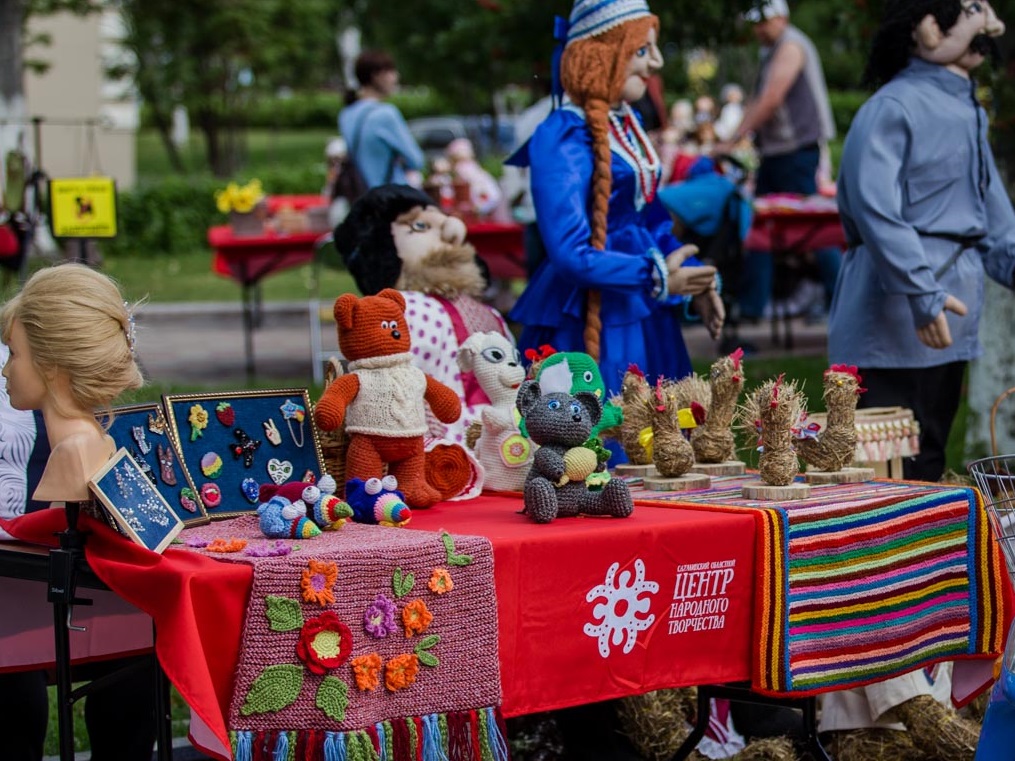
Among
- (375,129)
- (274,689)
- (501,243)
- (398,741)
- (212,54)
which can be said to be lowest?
(398,741)

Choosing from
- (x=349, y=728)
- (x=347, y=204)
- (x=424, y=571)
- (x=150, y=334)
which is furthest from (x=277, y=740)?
(x=150, y=334)

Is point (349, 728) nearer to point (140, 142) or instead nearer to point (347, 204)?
point (347, 204)

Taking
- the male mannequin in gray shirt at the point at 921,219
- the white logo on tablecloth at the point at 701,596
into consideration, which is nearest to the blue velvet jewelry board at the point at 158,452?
the white logo on tablecloth at the point at 701,596

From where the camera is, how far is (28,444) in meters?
3.27

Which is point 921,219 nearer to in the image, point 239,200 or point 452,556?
point 452,556

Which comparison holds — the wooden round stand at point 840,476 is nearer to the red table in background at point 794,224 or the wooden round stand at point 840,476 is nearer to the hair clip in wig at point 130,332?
the hair clip in wig at point 130,332

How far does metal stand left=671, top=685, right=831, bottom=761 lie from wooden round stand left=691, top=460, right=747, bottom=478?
1.67 ft

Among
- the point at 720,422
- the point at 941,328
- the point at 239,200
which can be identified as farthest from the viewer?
the point at 239,200

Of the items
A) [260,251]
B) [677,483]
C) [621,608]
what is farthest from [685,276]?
[260,251]

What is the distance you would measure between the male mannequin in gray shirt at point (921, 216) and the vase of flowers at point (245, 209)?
17.1ft

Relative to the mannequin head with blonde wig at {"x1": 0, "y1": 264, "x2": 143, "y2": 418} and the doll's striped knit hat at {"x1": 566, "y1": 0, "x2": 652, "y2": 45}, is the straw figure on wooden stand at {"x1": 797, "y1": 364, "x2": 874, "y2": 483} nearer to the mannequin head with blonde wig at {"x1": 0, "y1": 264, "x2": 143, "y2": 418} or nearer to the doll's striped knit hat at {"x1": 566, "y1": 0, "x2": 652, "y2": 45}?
the doll's striped knit hat at {"x1": 566, "y1": 0, "x2": 652, "y2": 45}

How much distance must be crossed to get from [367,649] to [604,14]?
2065mm

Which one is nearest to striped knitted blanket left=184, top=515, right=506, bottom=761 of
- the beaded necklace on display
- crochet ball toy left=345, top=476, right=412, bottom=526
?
crochet ball toy left=345, top=476, right=412, bottom=526

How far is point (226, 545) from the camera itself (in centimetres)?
276
